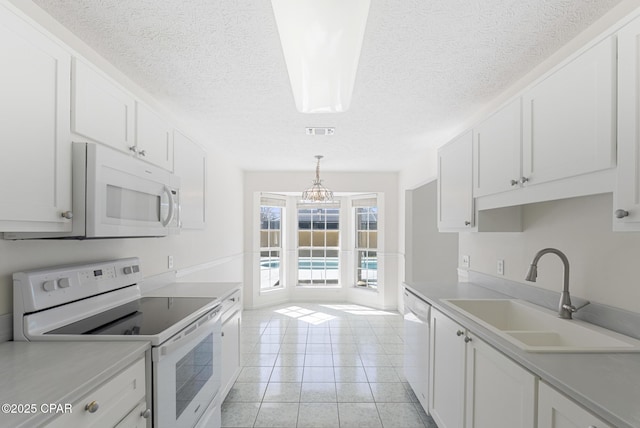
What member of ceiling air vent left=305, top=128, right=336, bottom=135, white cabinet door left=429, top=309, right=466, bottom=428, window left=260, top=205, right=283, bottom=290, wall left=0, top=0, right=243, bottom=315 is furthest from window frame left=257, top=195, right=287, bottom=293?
white cabinet door left=429, top=309, right=466, bottom=428

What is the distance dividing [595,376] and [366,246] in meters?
5.11

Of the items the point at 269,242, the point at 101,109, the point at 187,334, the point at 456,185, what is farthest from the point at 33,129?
the point at 269,242

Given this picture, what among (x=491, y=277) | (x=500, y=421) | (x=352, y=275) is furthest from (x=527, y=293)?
(x=352, y=275)

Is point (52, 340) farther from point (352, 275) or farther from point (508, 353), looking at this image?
point (352, 275)

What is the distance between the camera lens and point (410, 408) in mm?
2574

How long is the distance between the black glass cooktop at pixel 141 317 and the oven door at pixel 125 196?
46 centimetres

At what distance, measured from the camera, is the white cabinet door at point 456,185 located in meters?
2.40

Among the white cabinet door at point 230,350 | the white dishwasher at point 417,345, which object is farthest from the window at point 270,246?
the white dishwasher at point 417,345

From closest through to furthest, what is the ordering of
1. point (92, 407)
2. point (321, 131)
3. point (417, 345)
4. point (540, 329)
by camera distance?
point (92, 407) → point (540, 329) → point (417, 345) → point (321, 131)

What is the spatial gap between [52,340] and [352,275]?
5311 mm

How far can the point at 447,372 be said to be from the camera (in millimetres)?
1984

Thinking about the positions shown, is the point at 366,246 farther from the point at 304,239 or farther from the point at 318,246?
the point at 304,239

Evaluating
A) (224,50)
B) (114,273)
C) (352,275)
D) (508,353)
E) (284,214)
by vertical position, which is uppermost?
(224,50)

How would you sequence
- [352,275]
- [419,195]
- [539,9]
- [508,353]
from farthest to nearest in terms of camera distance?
[352,275]
[419,195]
[539,9]
[508,353]
